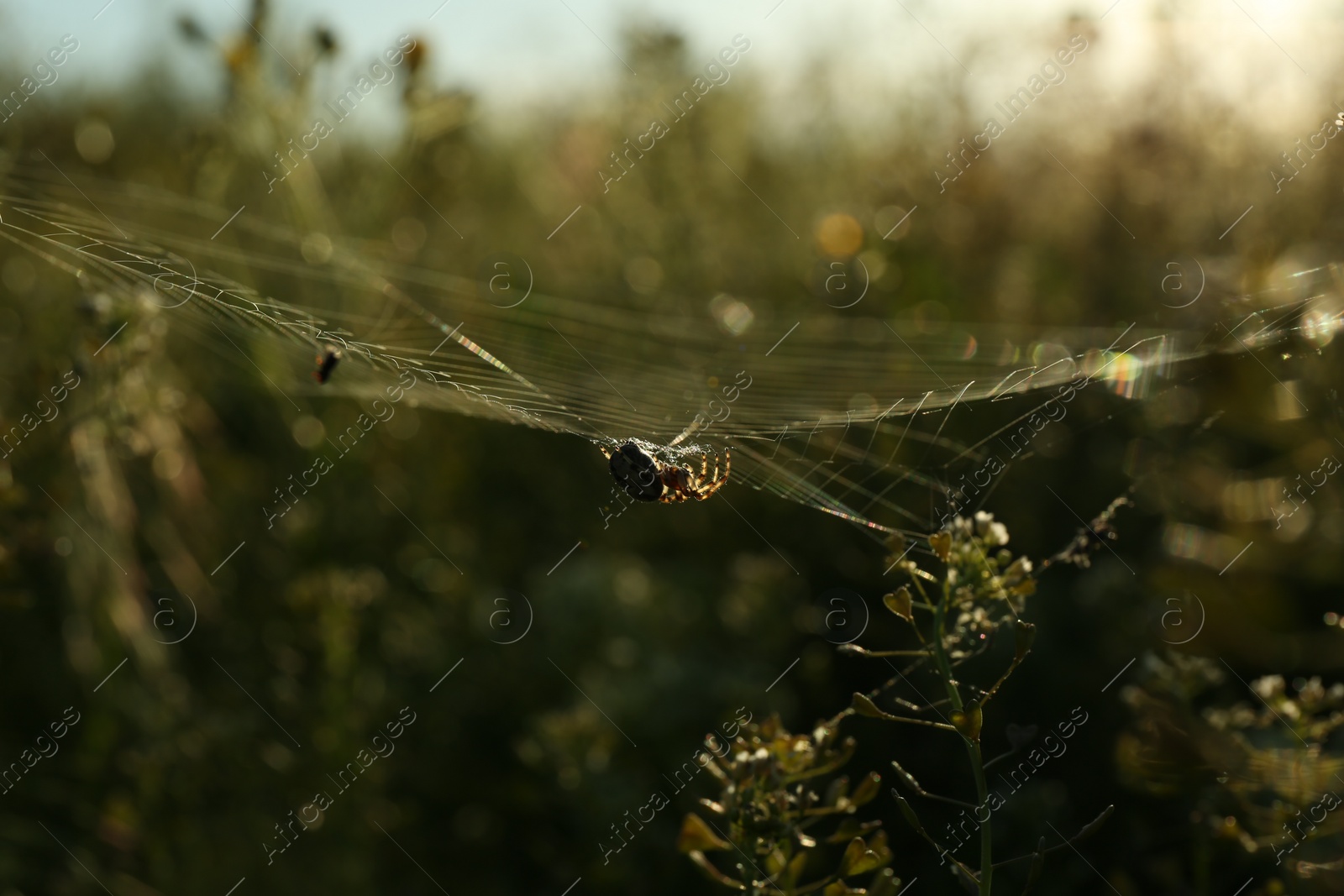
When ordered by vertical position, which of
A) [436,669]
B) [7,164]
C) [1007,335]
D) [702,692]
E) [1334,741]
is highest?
[7,164]

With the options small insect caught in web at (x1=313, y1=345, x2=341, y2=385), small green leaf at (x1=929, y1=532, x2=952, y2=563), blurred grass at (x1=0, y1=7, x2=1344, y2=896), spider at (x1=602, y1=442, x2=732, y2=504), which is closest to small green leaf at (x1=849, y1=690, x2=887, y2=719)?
small green leaf at (x1=929, y1=532, x2=952, y2=563)

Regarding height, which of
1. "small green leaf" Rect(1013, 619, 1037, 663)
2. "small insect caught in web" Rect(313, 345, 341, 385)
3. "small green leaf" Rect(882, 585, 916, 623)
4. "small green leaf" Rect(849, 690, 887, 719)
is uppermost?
"small insect caught in web" Rect(313, 345, 341, 385)

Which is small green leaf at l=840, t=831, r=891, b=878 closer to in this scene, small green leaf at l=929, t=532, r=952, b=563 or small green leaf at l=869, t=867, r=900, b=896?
small green leaf at l=869, t=867, r=900, b=896

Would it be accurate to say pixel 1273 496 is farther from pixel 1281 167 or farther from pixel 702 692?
pixel 702 692

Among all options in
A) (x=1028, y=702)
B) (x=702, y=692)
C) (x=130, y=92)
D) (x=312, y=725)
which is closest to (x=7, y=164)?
(x=312, y=725)

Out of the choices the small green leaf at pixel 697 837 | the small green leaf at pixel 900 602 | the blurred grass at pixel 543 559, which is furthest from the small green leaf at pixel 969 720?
the blurred grass at pixel 543 559

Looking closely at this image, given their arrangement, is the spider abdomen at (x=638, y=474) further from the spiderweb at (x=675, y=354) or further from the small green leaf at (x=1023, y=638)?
the small green leaf at (x=1023, y=638)
